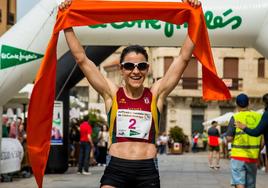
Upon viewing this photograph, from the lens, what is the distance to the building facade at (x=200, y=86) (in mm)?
55719

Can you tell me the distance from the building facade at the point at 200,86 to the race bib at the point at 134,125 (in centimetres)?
5002

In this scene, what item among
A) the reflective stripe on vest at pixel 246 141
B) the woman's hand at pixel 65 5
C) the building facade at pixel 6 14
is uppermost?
the building facade at pixel 6 14

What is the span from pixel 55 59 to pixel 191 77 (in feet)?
163

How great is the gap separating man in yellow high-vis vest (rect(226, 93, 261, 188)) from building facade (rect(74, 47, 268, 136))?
45.8 metres

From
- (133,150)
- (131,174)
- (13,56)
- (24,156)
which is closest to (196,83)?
(24,156)

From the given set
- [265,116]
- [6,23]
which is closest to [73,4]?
[265,116]

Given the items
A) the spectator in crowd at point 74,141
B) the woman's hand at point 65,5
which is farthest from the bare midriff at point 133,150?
the spectator in crowd at point 74,141

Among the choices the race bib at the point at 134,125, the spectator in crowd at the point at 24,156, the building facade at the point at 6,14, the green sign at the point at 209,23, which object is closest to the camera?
the race bib at the point at 134,125

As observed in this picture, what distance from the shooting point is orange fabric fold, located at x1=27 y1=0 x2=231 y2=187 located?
19.5 ft

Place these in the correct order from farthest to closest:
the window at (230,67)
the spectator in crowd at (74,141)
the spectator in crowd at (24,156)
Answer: the window at (230,67)
the spectator in crowd at (74,141)
the spectator in crowd at (24,156)

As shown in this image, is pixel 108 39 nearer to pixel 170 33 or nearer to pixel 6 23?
pixel 170 33

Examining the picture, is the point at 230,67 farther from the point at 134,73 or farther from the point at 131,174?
the point at 131,174

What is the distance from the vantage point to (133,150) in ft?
16.6

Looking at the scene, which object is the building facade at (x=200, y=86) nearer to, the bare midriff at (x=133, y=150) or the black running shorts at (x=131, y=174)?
the bare midriff at (x=133, y=150)
